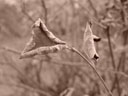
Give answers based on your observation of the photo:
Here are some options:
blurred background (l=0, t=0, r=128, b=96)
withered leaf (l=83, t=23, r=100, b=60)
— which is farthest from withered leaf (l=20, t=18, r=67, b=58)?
blurred background (l=0, t=0, r=128, b=96)

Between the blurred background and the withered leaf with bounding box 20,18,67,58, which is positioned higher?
the blurred background

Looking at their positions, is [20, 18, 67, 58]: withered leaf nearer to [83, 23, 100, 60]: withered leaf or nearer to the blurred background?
[83, 23, 100, 60]: withered leaf

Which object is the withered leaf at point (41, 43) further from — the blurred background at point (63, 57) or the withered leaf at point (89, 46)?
the blurred background at point (63, 57)

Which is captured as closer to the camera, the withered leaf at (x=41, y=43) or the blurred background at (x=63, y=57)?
the withered leaf at (x=41, y=43)

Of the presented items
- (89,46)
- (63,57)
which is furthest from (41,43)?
(63,57)

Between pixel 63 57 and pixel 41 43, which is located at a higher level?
pixel 63 57

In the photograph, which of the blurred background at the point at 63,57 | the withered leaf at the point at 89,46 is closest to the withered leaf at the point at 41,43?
the withered leaf at the point at 89,46

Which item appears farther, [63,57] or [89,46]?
[63,57]

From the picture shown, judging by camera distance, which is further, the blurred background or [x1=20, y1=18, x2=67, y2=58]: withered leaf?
the blurred background

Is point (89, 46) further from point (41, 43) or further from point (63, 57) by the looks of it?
point (63, 57)
